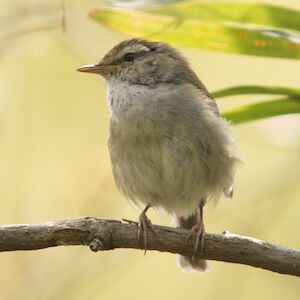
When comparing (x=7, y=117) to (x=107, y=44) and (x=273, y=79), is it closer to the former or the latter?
(x=107, y=44)

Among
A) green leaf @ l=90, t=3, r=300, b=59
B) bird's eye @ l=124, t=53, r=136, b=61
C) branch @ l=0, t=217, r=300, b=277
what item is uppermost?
green leaf @ l=90, t=3, r=300, b=59

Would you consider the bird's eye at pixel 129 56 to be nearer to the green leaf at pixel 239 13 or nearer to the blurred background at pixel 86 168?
the blurred background at pixel 86 168

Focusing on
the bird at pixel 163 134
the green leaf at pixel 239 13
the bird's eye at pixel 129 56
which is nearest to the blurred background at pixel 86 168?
the bird at pixel 163 134

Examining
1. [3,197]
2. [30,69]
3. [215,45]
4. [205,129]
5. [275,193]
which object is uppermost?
[215,45]

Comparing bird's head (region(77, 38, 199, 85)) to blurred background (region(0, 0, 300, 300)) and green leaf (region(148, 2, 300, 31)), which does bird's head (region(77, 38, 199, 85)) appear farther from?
green leaf (region(148, 2, 300, 31))

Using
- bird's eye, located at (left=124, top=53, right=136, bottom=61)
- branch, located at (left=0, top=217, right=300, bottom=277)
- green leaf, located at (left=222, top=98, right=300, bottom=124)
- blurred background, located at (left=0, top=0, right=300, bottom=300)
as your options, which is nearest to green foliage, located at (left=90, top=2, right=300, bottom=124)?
green leaf, located at (left=222, top=98, right=300, bottom=124)

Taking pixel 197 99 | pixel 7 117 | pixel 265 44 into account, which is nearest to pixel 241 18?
pixel 265 44
